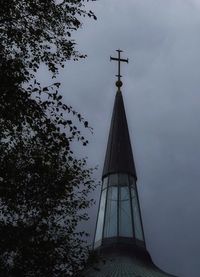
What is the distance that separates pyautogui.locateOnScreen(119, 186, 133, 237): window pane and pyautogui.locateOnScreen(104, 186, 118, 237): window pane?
13.4 inches

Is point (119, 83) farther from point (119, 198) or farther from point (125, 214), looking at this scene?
point (125, 214)

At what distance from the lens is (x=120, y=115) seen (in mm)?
38688

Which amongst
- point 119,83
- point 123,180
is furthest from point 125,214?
point 119,83

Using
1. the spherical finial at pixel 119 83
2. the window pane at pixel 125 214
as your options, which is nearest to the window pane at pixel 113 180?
the window pane at pixel 125 214

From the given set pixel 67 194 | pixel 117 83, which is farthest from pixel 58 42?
pixel 117 83

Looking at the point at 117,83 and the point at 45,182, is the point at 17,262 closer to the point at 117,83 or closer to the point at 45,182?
the point at 45,182

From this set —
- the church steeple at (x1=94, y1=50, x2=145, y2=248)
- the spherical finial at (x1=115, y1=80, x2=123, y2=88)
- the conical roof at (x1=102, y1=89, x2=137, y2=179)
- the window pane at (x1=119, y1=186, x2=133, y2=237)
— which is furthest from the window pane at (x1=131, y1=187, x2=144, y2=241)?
the spherical finial at (x1=115, y1=80, x2=123, y2=88)

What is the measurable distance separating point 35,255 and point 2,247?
787 millimetres

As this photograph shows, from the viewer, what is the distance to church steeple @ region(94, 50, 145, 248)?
33.4m

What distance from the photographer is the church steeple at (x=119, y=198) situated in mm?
33438

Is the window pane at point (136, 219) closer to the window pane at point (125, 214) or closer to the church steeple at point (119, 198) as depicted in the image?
the church steeple at point (119, 198)

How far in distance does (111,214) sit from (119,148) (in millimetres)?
4504

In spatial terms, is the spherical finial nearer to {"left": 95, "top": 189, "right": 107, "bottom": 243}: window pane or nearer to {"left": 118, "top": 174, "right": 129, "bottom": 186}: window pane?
{"left": 118, "top": 174, "right": 129, "bottom": 186}: window pane

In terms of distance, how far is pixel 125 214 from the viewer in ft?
112
